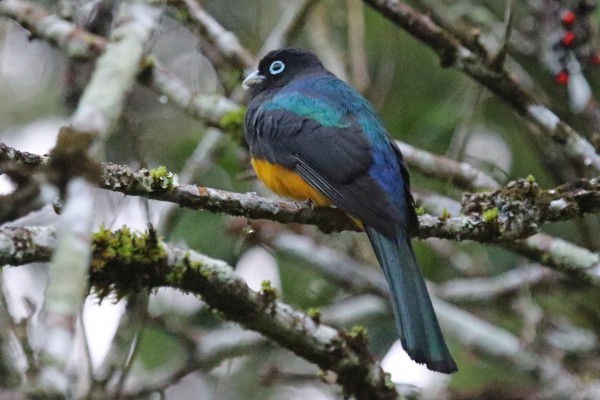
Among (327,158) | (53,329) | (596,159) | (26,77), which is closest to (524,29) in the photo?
(596,159)

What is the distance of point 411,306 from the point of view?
4.05 meters

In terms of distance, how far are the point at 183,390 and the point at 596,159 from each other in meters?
4.51

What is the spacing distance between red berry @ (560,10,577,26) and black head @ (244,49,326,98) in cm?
165

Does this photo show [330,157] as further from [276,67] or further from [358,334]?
[276,67]

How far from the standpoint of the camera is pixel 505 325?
7.72 m

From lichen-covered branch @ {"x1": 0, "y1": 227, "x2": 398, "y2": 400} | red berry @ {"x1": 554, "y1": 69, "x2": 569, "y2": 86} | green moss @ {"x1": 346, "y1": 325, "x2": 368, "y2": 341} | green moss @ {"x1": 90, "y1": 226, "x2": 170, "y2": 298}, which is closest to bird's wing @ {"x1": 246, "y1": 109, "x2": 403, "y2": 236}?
green moss @ {"x1": 346, "y1": 325, "x2": 368, "y2": 341}

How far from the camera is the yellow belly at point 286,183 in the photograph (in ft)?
15.1

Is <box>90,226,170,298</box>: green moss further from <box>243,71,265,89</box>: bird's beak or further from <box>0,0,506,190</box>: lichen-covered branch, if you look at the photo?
<box>243,71,265,89</box>: bird's beak

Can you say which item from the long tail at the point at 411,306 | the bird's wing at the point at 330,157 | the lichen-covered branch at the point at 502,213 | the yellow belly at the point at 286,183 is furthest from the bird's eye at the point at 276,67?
the long tail at the point at 411,306

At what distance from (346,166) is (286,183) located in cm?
39

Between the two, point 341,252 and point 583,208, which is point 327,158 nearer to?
point 583,208

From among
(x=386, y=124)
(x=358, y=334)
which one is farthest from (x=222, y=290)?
(x=386, y=124)

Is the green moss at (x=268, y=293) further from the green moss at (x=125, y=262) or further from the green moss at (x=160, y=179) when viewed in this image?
the green moss at (x=160, y=179)

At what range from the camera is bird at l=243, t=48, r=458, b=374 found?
13.3 feet
